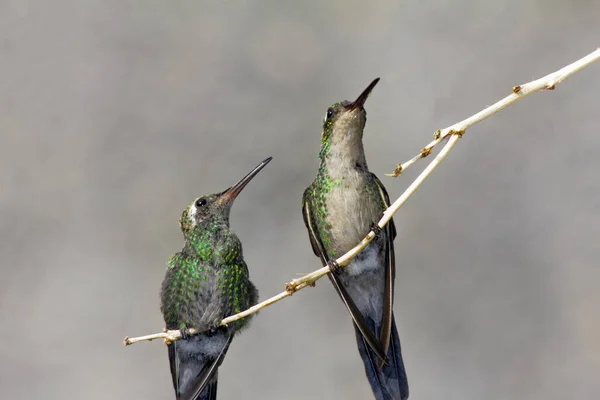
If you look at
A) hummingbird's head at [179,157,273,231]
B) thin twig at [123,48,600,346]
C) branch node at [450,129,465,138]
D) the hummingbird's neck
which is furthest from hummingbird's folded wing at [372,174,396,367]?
branch node at [450,129,465,138]

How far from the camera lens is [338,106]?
2250 mm

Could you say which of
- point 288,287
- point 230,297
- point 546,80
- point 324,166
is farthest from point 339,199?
point 546,80

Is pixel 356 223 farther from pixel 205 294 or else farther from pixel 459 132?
pixel 459 132

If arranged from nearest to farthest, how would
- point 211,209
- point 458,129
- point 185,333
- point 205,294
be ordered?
point 458,129 → point 185,333 → point 205,294 → point 211,209

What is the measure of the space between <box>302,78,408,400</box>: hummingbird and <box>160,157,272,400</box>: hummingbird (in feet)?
0.96

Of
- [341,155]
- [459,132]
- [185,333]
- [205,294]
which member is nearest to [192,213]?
[205,294]

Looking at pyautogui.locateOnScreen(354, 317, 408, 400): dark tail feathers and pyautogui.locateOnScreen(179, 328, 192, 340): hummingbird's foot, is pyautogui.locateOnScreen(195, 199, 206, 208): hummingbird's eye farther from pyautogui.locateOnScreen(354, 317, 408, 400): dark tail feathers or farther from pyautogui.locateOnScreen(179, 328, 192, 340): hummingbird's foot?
pyautogui.locateOnScreen(354, 317, 408, 400): dark tail feathers

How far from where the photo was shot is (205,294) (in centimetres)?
225

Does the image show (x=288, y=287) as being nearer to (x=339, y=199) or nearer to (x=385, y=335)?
(x=385, y=335)

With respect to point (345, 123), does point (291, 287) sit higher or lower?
lower

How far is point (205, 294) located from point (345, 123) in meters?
0.72

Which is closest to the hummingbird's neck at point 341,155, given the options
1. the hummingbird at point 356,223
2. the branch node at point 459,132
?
the hummingbird at point 356,223

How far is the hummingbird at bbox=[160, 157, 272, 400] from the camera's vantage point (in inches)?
84.6

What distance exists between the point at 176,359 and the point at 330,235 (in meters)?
0.65
